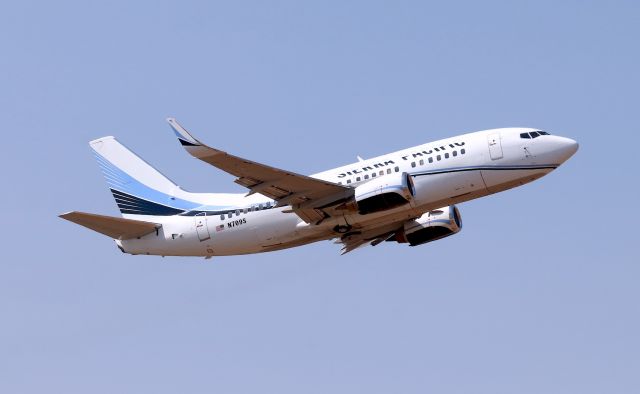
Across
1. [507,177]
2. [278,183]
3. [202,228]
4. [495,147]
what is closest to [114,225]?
[202,228]

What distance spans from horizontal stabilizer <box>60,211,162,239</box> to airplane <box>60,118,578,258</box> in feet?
0.17

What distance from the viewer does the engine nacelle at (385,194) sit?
63.8 metres

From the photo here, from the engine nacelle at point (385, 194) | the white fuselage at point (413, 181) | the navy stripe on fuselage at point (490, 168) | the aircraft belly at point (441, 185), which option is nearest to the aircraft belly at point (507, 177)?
the white fuselage at point (413, 181)

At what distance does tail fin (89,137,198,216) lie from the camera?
71688 millimetres

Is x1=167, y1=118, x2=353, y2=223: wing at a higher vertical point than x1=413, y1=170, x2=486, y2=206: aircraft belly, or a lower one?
higher

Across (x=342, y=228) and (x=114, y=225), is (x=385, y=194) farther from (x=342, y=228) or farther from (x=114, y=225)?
(x=114, y=225)

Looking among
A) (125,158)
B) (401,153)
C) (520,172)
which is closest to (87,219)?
(125,158)

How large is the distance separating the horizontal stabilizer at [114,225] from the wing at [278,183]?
785 cm

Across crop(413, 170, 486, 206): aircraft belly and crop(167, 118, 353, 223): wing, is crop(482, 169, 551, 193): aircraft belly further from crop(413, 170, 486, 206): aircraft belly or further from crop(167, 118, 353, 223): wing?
crop(167, 118, 353, 223): wing

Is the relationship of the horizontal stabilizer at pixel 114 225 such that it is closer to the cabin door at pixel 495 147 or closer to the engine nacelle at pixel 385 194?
the engine nacelle at pixel 385 194

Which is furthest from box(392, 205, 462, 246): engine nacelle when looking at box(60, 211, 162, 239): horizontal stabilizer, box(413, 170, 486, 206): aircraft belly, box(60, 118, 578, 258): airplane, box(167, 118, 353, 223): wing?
box(60, 211, 162, 239): horizontal stabilizer

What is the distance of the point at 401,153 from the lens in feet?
218

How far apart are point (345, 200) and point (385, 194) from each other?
96.6 inches

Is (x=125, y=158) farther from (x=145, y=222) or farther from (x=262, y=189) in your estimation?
(x=262, y=189)
